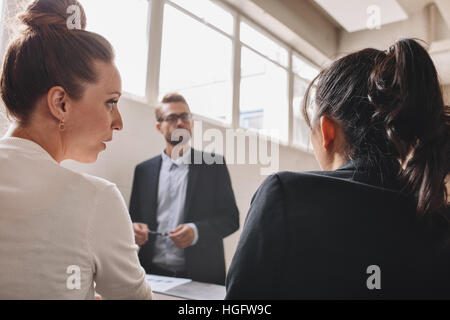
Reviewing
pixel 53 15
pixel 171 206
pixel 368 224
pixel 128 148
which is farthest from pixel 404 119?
pixel 128 148

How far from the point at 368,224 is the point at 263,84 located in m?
4.91

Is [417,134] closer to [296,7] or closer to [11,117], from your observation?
[11,117]

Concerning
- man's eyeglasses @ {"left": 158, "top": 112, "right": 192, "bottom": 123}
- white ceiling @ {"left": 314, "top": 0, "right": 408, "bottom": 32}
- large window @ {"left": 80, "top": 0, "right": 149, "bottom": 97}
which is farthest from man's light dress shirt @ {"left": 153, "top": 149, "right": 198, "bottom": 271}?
white ceiling @ {"left": 314, "top": 0, "right": 408, "bottom": 32}

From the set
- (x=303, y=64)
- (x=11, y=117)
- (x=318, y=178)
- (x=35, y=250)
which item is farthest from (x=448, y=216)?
(x=303, y=64)

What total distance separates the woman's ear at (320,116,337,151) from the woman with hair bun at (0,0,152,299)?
1.62 feet

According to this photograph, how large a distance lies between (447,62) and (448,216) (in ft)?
19.0

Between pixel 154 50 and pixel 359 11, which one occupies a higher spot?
pixel 359 11

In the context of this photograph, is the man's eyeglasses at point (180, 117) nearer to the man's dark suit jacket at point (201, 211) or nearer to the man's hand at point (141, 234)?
the man's dark suit jacket at point (201, 211)

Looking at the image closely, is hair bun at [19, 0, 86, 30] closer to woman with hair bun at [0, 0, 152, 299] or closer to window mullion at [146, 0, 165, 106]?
woman with hair bun at [0, 0, 152, 299]

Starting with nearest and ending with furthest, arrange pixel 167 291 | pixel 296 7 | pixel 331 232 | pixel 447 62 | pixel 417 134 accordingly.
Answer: pixel 331 232 → pixel 417 134 → pixel 167 291 → pixel 296 7 → pixel 447 62

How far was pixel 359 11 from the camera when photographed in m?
4.66

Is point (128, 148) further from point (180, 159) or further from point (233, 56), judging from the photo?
point (233, 56)

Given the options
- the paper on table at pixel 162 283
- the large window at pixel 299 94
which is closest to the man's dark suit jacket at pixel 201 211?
the paper on table at pixel 162 283

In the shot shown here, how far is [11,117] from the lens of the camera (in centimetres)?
81
